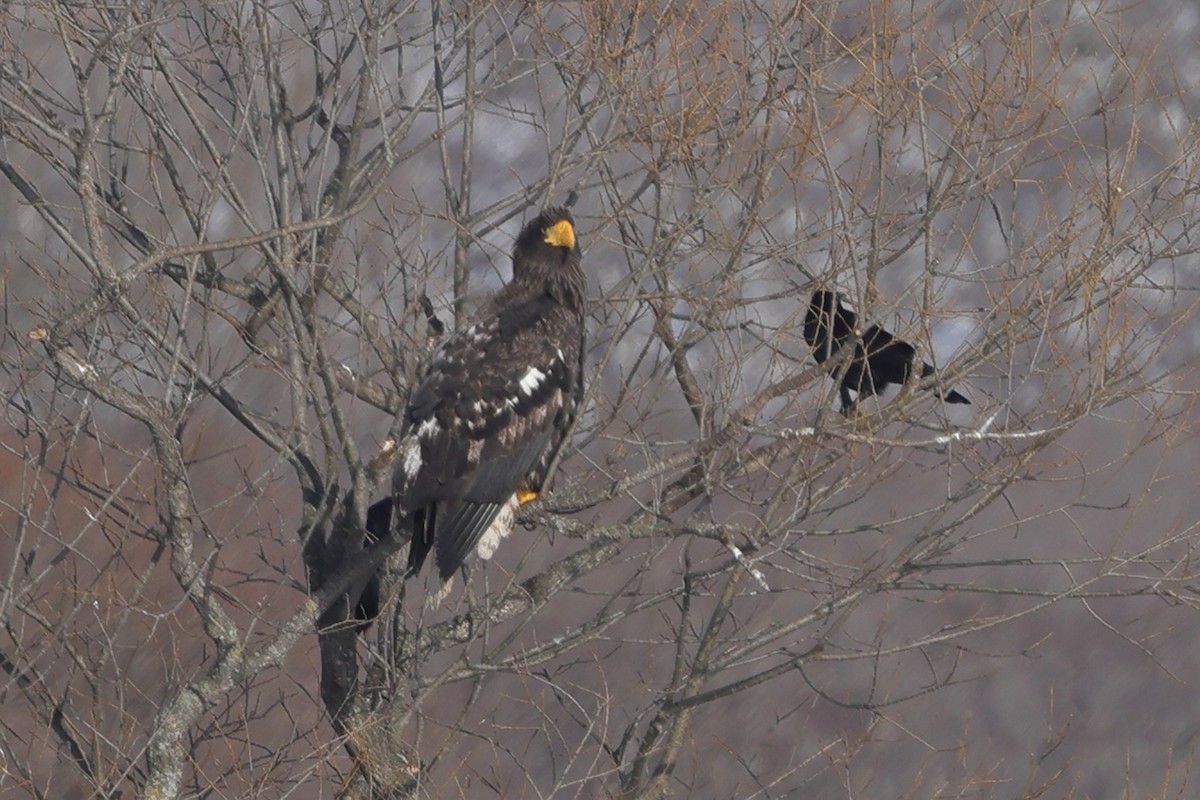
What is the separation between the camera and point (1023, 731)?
1792 centimetres

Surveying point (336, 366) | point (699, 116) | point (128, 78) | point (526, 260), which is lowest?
point (336, 366)

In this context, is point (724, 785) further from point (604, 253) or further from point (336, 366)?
point (336, 366)

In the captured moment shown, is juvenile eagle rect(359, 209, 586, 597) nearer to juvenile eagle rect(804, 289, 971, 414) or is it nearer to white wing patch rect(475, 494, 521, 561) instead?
white wing patch rect(475, 494, 521, 561)

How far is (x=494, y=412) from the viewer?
535 cm

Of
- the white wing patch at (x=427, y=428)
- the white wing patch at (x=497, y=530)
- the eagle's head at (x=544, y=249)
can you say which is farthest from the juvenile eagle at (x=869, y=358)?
the white wing patch at (x=427, y=428)

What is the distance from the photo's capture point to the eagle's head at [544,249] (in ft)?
18.4

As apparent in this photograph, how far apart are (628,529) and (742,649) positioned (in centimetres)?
59

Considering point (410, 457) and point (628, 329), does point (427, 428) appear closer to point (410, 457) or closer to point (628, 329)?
point (410, 457)

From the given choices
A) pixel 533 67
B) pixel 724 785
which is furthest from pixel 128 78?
pixel 724 785

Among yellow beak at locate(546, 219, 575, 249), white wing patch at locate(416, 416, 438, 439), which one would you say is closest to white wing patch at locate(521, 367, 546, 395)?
white wing patch at locate(416, 416, 438, 439)

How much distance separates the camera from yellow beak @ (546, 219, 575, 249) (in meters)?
5.57

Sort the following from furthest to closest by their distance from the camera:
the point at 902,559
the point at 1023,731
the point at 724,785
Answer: the point at 1023,731, the point at 724,785, the point at 902,559

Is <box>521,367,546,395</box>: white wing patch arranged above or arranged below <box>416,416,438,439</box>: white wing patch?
above

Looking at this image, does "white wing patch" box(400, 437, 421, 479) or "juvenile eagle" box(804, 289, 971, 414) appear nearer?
"white wing patch" box(400, 437, 421, 479)
